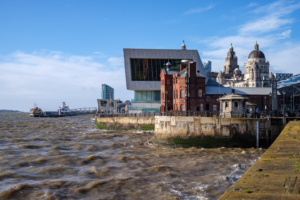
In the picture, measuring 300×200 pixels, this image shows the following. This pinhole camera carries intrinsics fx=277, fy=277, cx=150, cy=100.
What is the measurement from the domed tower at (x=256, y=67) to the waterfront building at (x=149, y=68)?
3913 inches

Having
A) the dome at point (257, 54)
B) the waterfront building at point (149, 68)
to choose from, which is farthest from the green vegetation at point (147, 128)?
the dome at point (257, 54)

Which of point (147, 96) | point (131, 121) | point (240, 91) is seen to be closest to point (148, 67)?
point (147, 96)

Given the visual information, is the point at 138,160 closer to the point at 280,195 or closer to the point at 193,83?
the point at 280,195

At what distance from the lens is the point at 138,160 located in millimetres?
23203

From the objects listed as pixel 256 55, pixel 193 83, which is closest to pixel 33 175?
pixel 193 83

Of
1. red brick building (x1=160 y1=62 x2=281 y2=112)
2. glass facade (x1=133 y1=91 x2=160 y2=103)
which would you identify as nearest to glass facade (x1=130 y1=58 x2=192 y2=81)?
glass facade (x1=133 y1=91 x2=160 y2=103)

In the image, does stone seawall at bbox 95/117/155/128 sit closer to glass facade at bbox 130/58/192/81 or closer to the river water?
glass facade at bbox 130/58/192/81

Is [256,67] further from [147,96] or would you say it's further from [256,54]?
[147,96]

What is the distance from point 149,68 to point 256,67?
110855mm

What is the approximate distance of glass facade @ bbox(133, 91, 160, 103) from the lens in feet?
261

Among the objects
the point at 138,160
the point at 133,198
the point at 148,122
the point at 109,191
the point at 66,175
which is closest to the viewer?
the point at 133,198

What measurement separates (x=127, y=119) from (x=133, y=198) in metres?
43.2

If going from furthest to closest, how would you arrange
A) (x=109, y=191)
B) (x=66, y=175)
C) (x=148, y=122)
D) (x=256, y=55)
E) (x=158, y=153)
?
(x=256, y=55), (x=148, y=122), (x=158, y=153), (x=66, y=175), (x=109, y=191)

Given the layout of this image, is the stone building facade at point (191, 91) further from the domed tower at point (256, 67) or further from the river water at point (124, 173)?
the domed tower at point (256, 67)
